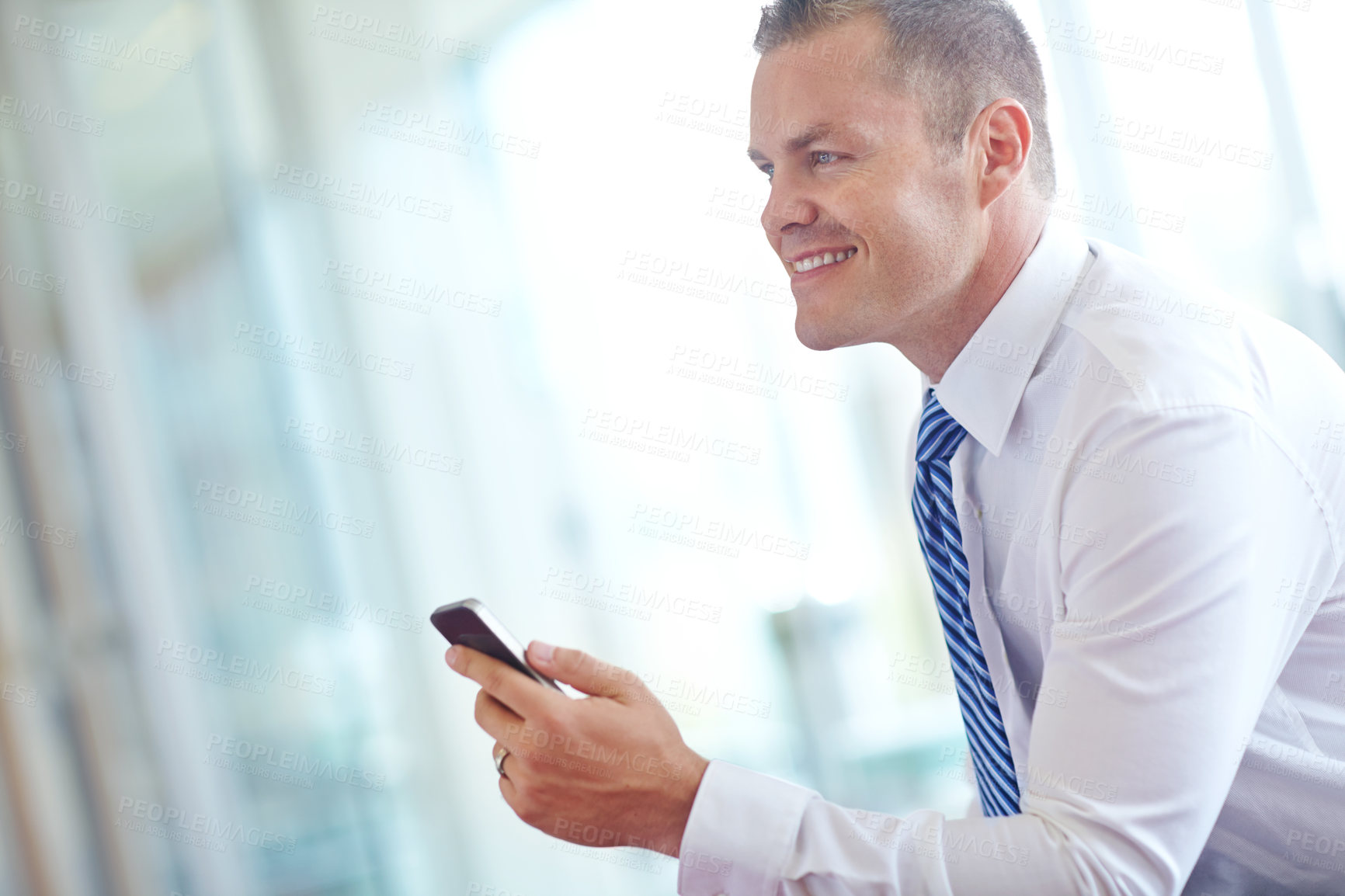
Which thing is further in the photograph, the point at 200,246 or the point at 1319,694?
the point at 200,246

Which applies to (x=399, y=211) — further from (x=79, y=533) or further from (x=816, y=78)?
(x=816, y=78)

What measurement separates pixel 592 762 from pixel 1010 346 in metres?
0.71

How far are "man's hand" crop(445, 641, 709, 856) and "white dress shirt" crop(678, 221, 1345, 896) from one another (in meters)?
0.04

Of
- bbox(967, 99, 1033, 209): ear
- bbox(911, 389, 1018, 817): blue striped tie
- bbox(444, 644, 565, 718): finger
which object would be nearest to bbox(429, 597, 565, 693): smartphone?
bbox(444, 644, 565, 718): finger

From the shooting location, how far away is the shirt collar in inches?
47.3

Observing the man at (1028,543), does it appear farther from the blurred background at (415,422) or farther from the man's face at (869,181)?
the blurred background at (415,422)

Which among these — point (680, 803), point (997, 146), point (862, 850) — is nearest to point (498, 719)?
point (680, 803)

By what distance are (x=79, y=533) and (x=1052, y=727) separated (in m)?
2.64

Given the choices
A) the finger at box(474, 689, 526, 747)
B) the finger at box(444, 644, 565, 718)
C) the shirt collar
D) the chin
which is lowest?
the finger at box(474, 689, 526, 747)

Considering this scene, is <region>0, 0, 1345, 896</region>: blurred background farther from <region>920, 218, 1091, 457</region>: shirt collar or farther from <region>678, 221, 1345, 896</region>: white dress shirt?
<region>678, 221, 1345, 896</region>: white dress shirt

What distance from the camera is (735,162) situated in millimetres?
3398

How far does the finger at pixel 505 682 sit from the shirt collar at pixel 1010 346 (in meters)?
0.61

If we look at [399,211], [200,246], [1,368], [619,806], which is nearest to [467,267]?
[399,211]

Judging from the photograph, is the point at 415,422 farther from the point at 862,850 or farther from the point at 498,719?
the point at 862,850
